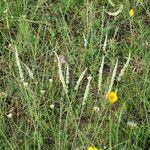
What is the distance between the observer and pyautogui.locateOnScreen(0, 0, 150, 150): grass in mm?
1982

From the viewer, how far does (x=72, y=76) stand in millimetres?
2387

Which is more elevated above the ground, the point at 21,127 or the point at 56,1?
the point at 56,1

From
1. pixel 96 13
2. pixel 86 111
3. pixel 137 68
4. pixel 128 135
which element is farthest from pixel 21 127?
pixel 96 13

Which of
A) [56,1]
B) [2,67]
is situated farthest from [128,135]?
[56,1]

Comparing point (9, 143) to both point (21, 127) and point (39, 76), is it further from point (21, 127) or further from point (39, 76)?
point (39, 76)

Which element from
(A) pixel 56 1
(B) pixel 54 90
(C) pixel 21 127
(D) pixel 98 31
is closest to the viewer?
(C) pixel 21 127

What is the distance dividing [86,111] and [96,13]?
0.79m

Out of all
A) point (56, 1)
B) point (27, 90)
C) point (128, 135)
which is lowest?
point (128, 135)

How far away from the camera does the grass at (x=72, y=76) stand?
6.50 ft

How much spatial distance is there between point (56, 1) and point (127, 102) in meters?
0.96

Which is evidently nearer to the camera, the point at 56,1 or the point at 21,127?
the point at 21,127

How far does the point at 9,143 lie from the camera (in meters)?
1.90

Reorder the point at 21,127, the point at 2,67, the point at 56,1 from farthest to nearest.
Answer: the point at 56,1, the point at 2,67, the point at 21,127

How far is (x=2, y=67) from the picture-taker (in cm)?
243
